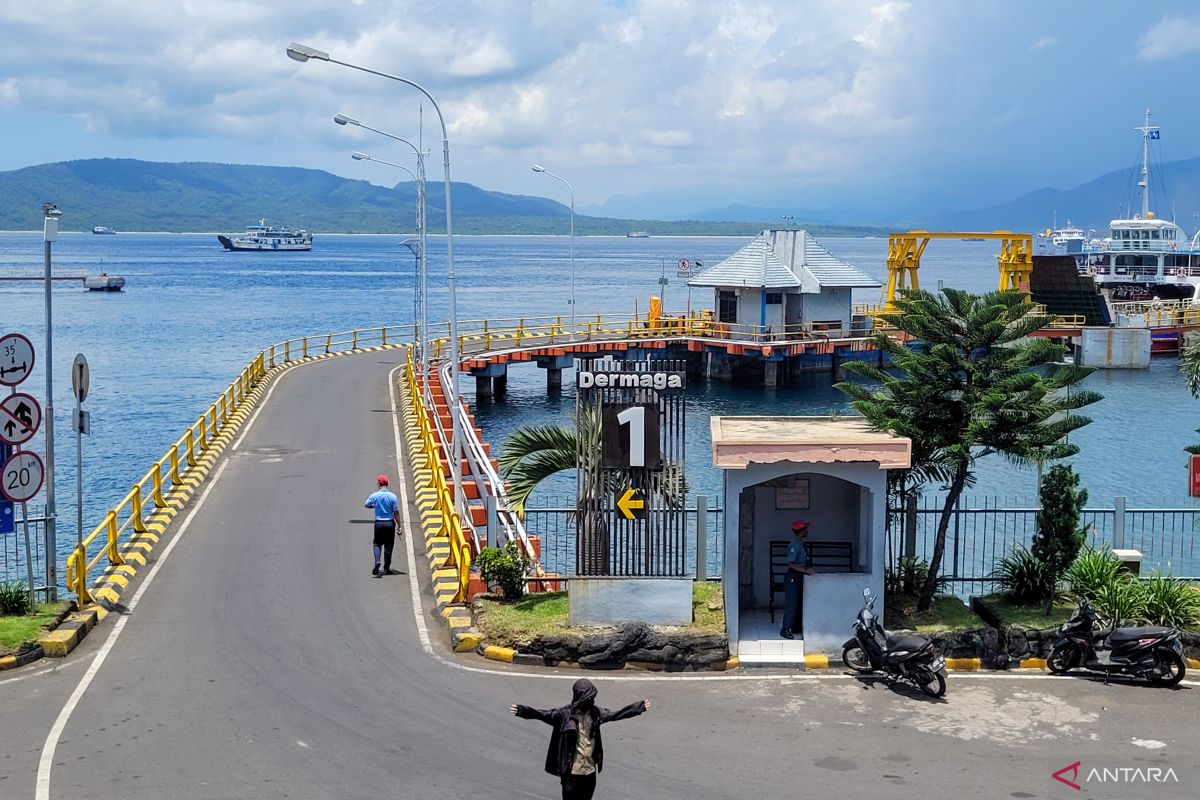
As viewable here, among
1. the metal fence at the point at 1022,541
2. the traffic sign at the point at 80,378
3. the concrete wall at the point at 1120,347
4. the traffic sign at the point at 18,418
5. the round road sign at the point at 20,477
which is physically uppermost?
the concrete wall at the point at 1120,347

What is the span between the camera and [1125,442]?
47.9m

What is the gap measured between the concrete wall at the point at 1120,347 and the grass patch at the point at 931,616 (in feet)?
194

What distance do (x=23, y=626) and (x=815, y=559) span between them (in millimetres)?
9854

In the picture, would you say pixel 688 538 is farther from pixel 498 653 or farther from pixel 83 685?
pixel 83 685

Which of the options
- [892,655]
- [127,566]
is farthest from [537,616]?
[127,566]

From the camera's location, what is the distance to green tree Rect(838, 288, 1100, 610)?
16.1m

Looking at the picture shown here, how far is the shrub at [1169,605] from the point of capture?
617 inches

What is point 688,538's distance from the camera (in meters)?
27.5

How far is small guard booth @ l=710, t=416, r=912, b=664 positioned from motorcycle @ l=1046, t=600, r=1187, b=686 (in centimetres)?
213

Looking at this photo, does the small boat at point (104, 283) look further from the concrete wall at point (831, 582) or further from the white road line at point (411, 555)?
the concrete wall at point (831, 582)

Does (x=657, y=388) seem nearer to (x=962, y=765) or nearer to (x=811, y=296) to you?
(x=962, y=765)

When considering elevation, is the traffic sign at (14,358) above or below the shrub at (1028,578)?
above

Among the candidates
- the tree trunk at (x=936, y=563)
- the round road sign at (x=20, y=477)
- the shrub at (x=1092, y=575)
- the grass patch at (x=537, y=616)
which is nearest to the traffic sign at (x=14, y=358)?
the round road sign at (x=20, y=477)

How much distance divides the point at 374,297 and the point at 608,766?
141 m
